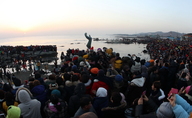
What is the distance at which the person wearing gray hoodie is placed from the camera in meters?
2.65

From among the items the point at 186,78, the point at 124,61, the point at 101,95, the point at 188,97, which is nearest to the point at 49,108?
the point at 101,95

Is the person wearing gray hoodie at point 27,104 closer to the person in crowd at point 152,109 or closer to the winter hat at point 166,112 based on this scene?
the person in crowd at point 152,109

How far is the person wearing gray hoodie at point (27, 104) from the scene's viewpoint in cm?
265

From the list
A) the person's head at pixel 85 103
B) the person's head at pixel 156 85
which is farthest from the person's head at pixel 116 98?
the person's head at pixel 156 85

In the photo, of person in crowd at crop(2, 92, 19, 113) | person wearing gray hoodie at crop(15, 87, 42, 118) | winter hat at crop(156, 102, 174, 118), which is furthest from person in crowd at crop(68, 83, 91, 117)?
winter hat at crop(156, 102, 174, 118)

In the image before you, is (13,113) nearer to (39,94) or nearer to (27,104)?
(27,104)

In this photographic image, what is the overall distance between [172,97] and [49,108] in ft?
7.05

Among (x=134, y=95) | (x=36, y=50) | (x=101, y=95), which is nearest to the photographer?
(x=101, y=95)

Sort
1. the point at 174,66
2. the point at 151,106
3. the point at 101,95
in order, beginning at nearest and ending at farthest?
1. the point at 151,106
2. the point at 101,95
3. the point at 174,66

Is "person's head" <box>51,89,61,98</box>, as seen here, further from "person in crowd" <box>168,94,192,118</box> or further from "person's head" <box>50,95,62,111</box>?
"person in crowd" <box>168,94,192,118</box>

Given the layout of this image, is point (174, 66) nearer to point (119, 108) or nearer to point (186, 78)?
point (186, 78)

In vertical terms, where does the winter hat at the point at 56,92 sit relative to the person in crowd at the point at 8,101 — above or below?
above

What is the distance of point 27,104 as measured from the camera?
2.75 metres

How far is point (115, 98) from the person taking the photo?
241cm
